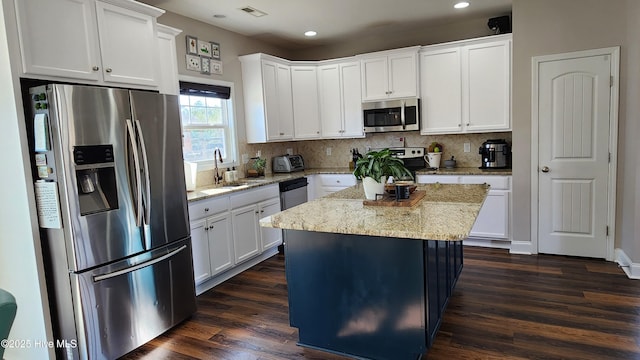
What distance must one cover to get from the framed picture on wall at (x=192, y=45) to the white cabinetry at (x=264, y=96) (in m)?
0.71

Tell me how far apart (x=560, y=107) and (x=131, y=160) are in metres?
3.77

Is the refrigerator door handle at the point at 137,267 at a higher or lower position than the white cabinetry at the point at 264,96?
lower

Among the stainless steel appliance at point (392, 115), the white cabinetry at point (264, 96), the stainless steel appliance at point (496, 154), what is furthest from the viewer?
the stainless steel appliance at point (392, 115)

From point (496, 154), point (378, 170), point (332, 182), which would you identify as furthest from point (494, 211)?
point (378, 170)

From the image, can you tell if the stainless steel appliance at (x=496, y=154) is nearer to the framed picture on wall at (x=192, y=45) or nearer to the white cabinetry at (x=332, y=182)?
the white cabinetry at (x=332, y=182)

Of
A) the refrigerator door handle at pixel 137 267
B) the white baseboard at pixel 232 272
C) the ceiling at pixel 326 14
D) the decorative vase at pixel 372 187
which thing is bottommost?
the white baseboard at pixel 232 272

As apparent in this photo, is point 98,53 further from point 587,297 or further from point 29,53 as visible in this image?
point 587,297

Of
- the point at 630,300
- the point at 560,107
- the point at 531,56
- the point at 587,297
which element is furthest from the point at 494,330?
the point at 531,56

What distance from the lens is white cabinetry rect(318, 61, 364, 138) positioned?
5.17 meters

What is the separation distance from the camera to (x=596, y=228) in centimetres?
384

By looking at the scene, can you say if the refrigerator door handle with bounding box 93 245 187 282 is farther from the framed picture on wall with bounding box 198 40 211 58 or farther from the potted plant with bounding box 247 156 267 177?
Result: the framed picture on wall with bounding box 198 40 211 58

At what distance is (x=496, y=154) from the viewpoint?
14.8ft

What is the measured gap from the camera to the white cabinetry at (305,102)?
5199 mm

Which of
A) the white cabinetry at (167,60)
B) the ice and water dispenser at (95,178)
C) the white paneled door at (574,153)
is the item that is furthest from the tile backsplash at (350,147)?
the ice and water dispenser at (95,178)
